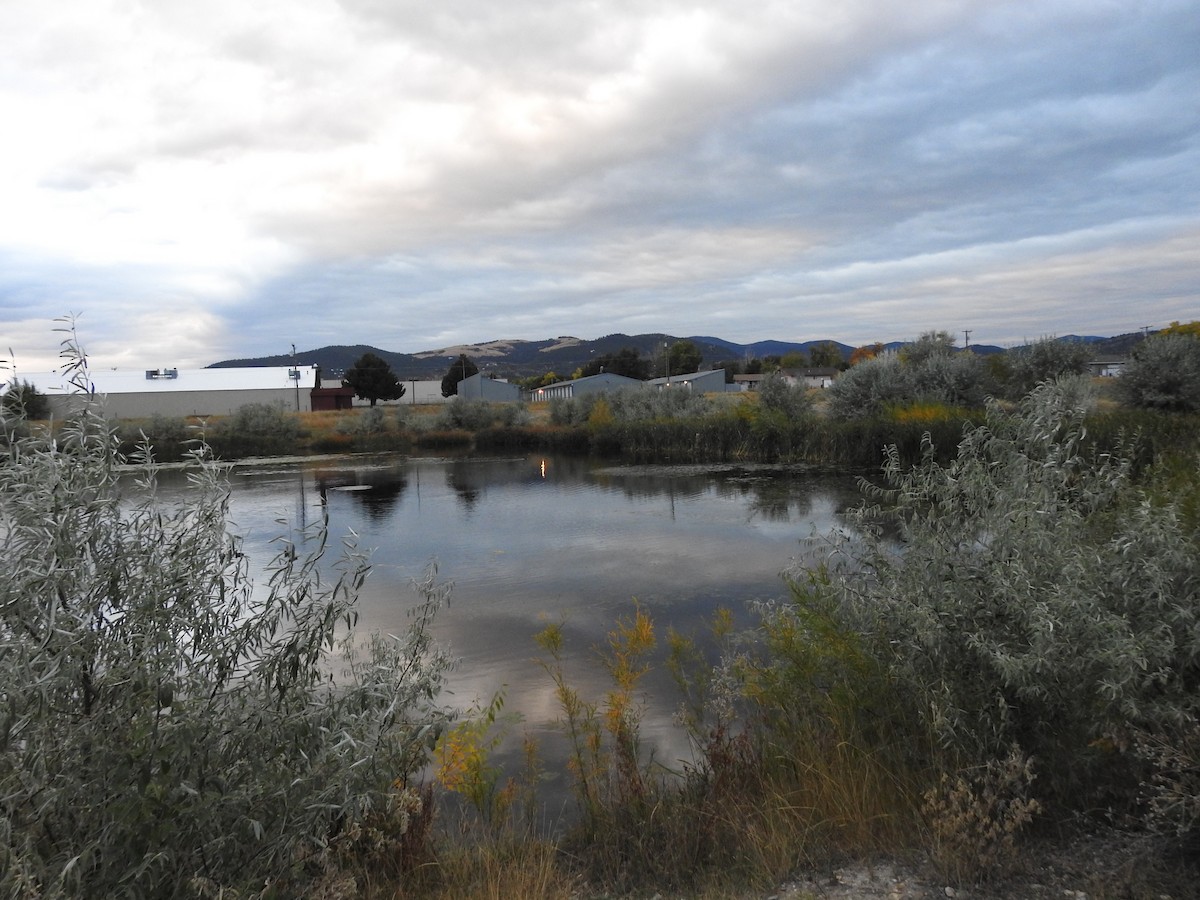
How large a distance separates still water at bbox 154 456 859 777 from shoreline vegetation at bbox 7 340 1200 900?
1.93ft

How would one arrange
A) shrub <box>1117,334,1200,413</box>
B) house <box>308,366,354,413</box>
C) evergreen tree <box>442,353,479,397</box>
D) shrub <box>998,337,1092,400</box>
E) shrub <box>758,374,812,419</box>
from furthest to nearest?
evergreen tree <box>442,353,479,397</box>, house <box>308,366,354,413</box>, shrub <box>758,374,812,419</box>, shrub <box>998,337,1092,400</box>, shrub <box>1117,334,1200,413</box>

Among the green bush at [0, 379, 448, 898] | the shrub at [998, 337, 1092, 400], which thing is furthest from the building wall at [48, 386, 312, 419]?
the green bush at [0, 379, 448, 898]

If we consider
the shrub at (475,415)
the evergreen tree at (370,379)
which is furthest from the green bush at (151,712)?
the evergreen tree at (370,379)

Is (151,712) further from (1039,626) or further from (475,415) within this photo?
(475,415)

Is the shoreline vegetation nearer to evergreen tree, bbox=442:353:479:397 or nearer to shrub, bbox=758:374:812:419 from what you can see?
shrub, bbox=758:374:812:419

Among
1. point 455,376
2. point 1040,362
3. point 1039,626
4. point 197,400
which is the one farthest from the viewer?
point 455,376

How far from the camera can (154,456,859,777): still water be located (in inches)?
295

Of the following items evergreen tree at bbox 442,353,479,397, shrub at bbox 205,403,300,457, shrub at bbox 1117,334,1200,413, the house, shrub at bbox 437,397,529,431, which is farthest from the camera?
evergreen tree at bbox 442,353,479,397

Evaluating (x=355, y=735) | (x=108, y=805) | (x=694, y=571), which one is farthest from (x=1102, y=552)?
(x=694, y=571)

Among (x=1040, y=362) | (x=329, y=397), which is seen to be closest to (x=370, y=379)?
(x=329, y=397)

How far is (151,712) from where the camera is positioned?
273cm

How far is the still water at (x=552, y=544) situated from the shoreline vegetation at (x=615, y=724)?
59cm

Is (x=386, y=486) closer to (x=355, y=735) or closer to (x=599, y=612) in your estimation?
(x=599, y=612)

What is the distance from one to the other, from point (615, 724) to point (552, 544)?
8829 millimetres
